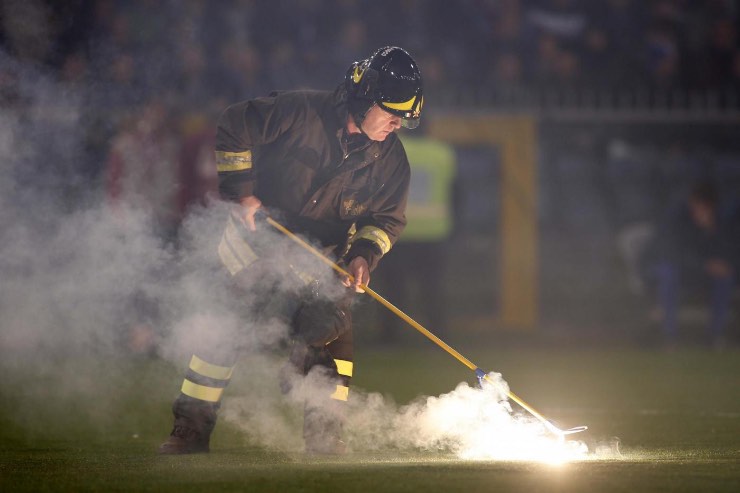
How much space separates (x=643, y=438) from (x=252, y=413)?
2.36 meters

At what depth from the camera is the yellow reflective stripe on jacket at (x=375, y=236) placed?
21.2 ft

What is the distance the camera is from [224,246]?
643 centimetres

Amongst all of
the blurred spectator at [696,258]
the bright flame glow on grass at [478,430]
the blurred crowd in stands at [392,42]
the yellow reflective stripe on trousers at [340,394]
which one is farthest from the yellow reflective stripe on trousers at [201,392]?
the blurred spectator at [696,258]

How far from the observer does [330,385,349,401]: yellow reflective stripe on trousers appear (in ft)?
20.9

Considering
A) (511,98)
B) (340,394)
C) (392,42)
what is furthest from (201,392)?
(392,42)

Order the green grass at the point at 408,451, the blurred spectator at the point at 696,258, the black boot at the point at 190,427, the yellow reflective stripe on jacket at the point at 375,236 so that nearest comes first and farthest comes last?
the green grass at the point at 408,451
the black boot at the point at 190,427
the yellow reflective stripe on jacket at the point at 375,236
the blurred spectator at the point at 696,258

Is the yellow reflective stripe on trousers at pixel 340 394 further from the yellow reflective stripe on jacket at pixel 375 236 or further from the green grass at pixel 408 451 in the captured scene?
the yellow reflective stripe on jacket at pixel 375 236

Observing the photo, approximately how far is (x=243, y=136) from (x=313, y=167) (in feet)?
1.35

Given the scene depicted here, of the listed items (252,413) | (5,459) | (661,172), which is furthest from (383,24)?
(5,459)

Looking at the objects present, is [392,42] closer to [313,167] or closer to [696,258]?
[696,258]

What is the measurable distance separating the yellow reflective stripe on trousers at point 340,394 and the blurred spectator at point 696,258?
736 centimetres

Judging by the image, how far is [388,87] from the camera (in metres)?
6.15

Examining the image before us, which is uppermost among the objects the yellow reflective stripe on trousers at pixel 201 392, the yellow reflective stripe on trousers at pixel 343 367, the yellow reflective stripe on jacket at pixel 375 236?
the yellow reflective stripe on jacket at pixel 375 236

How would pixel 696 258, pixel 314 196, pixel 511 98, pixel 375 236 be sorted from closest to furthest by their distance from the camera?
pixel 314 196 → pixel 375 236 → pixel 696 258 → pixel 511 98
